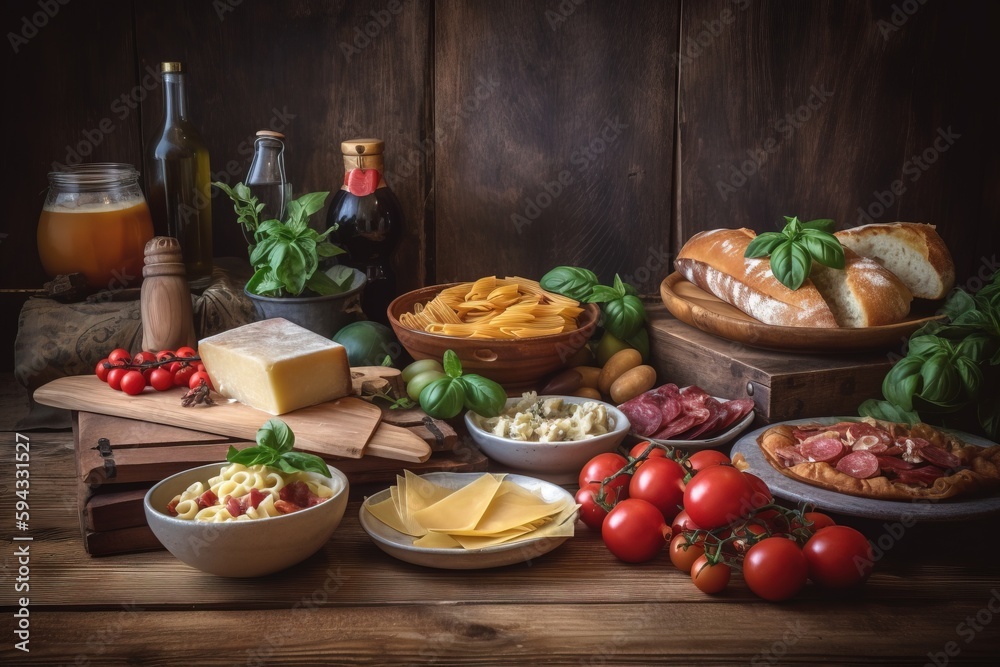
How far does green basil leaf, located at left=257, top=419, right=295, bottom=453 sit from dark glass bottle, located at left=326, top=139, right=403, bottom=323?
0.96m

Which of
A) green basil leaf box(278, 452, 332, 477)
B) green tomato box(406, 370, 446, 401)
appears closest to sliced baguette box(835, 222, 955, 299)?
green tomato box(406, 370, 446, 401)

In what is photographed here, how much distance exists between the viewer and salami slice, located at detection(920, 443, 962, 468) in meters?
1.43

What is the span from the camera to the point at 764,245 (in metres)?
1.96

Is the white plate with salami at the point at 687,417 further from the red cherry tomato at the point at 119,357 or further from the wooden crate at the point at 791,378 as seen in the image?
the red cherry tomato at the point at 119,357

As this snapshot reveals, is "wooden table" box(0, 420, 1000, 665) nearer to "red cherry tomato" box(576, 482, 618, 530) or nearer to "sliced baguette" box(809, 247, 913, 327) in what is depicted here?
"red cherry tomato" box(576, 482, 618, 530)

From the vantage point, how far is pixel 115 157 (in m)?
2.38

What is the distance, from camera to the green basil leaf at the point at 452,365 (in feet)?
5.90

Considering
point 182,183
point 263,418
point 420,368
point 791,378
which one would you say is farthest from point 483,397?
point 182,183

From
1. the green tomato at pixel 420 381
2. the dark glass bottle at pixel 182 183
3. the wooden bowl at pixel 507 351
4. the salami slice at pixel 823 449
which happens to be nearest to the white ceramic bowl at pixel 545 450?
the green tomato at pixel 420 381

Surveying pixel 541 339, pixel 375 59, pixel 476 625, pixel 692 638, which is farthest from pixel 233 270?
pixel 692 638

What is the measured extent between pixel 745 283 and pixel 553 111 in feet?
2.52

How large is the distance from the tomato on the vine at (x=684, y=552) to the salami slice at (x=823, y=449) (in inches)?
11.0

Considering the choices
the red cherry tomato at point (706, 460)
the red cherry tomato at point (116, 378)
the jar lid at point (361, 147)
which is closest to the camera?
the red cherry tomato at point (706, 460)

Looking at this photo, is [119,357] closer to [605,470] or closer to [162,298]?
[162,298]
